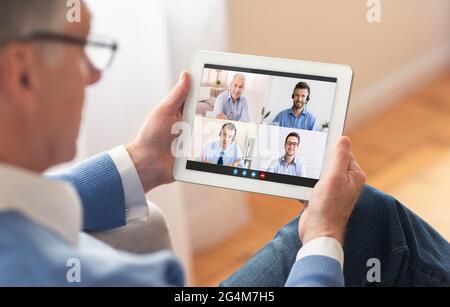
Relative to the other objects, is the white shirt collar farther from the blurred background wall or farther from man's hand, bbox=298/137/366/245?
the blurred background wall

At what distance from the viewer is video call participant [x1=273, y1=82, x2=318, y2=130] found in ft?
3.48

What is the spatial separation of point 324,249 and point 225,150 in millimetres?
242

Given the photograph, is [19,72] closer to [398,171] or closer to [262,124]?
[262,124]

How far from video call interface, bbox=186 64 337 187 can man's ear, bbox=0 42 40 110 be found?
40 cm

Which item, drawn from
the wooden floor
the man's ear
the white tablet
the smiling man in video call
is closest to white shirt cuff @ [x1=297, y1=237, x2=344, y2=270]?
the smiling man in video call

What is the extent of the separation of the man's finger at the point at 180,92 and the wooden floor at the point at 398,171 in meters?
0.80

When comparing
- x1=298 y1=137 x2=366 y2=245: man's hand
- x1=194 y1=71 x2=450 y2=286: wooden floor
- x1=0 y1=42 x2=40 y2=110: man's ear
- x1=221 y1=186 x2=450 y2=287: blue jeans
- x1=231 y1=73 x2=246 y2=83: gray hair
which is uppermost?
x1=0 y1=42 x2=40 y2=110: man's ear

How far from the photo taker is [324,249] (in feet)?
3.03

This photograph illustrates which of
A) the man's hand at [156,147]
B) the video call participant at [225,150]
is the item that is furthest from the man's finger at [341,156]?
the man's hand at [156,147]

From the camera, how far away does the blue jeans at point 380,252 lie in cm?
98

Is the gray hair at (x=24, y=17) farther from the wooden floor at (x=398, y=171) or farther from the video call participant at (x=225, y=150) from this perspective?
the wooden floor at (x=398, y=171)
